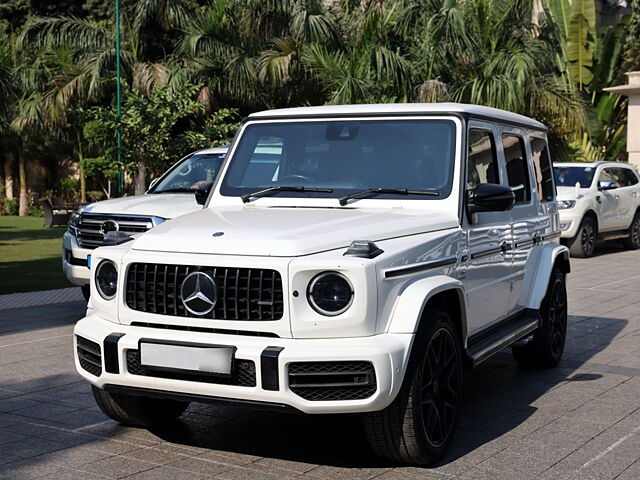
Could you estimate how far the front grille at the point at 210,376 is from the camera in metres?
4.61

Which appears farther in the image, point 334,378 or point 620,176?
point 620,176

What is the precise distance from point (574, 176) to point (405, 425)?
50.5 feet

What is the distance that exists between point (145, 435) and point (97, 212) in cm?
476

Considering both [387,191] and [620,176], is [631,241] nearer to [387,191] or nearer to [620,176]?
[620,176]

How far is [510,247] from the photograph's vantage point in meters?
6.56

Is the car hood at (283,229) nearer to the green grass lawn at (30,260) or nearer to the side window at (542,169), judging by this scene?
the side window at (542,169)

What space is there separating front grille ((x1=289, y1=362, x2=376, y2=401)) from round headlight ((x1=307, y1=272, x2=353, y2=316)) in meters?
0.27

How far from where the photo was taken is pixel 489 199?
5707 mm

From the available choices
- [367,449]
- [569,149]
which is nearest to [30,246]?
[569,149]

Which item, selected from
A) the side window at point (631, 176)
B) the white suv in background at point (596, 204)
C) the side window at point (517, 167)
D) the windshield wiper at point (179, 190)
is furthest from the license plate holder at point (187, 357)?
the side window at point (631, 176)

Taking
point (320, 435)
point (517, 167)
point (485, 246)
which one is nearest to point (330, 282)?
point (320, 435)

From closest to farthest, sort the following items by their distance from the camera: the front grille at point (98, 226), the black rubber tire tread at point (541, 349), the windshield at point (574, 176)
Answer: the black rubber tire tread at point (541, 349) → the front grille at point (98, 226) → the windshield at point (574, 176)

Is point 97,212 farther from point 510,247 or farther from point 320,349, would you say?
point 320,349

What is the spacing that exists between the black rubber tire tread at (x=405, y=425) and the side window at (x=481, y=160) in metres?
1.35
